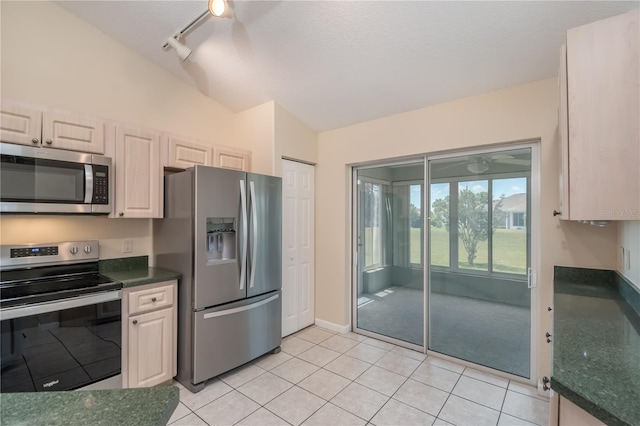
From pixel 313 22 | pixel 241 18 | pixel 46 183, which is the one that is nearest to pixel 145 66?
pixel 241 18

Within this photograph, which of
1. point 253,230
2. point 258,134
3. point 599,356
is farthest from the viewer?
point 258,134

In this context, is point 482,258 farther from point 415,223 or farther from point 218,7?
point 218,7

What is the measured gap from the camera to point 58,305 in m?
1.81

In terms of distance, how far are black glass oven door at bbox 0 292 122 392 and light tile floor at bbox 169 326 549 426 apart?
0.67 meters

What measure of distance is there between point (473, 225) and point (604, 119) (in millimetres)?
1645

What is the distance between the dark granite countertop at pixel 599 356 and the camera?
777 millimetres

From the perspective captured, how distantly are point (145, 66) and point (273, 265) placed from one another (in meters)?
2.27

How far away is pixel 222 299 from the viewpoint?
8.05 ft

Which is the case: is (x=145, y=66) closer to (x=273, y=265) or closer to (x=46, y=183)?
(x=46, y=183)

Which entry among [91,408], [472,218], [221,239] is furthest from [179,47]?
[472,218]

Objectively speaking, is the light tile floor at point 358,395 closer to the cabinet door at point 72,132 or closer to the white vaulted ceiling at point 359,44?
the cabinet door at point 72,132

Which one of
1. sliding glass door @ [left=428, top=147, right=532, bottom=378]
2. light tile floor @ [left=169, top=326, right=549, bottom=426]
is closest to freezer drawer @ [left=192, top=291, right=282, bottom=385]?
light tile floor @ [left=169, top=326, right=549, bottom=426]

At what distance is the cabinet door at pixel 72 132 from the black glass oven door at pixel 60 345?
3.53 feet

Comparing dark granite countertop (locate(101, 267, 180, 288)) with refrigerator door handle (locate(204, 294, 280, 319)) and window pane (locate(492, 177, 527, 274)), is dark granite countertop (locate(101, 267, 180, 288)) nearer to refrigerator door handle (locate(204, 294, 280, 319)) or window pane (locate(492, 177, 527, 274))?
refrigerator door handle (locate(204, 294, 280, 319))
